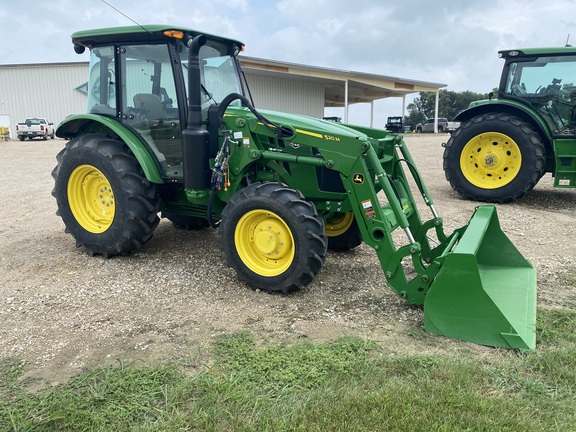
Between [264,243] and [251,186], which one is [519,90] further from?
[264,243]

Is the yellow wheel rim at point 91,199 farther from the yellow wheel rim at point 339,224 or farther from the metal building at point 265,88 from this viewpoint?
the metal building at point 265,88

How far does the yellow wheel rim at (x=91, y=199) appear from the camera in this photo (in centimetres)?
511

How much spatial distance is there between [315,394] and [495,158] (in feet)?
21.7

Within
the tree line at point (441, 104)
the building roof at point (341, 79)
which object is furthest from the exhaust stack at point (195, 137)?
the tree line at point (441, 104)

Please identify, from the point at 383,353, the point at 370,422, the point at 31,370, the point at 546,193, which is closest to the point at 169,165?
the point at 31,370

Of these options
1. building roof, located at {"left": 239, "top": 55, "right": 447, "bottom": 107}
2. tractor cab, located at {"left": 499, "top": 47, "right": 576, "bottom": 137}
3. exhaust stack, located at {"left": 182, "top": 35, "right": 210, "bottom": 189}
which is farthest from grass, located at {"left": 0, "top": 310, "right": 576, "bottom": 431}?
building roof, located at {"left": 239, "top": 55, "right": 447, "bottom": 107}

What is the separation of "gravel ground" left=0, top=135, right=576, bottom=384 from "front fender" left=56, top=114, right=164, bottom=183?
974 millimetres

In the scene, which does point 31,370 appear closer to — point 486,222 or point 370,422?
point 370,422

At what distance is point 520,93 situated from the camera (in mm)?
8086

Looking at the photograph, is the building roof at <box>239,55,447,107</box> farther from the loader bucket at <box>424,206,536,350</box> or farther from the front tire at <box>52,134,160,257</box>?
the loader bucket at <box>424,206,536,350</box>

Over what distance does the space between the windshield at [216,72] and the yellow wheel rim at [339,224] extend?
67.3 inches

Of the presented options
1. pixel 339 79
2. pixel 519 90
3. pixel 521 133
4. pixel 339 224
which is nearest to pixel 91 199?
pixel 339 224

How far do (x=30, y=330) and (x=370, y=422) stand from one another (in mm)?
2544

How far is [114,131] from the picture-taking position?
193 inches
